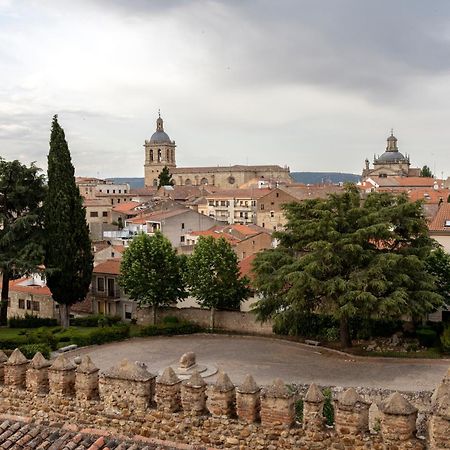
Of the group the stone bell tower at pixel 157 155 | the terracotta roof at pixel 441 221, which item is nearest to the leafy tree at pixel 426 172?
the stone bell tower at pixel 157 155

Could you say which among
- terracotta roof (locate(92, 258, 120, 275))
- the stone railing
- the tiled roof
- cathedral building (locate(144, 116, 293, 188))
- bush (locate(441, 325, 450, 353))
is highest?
cathedral building (locate(144, 116, 293, 188))

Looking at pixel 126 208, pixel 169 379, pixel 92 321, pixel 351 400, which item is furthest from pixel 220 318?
pixel 126 208

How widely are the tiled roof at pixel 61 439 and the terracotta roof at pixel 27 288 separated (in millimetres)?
32116

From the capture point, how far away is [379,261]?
2733cm

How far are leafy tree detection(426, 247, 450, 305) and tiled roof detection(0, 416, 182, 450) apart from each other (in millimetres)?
26875

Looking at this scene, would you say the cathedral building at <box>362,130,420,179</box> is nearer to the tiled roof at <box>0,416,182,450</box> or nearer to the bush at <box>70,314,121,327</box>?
the bush at <box>70,314,121,327</box>

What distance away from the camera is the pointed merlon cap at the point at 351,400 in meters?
6.60

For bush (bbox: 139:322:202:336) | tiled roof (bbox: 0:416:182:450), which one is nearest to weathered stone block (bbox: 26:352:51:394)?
tiled roof (bbox: 0:416:182:450)

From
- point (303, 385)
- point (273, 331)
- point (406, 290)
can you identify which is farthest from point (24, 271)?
point (406, 290)

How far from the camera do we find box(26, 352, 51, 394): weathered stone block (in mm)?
8586

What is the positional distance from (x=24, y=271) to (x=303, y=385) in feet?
64.7

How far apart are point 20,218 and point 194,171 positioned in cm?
12127

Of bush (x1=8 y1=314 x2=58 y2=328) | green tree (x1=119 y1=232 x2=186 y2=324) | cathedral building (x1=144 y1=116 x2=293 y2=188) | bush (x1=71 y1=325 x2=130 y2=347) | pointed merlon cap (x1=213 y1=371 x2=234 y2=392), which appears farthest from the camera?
cathedral building (x1=144 y1=116 x2=293 y2=188)

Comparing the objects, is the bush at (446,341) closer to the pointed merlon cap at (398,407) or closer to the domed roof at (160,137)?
the pointed merlon cap at (398,407)
